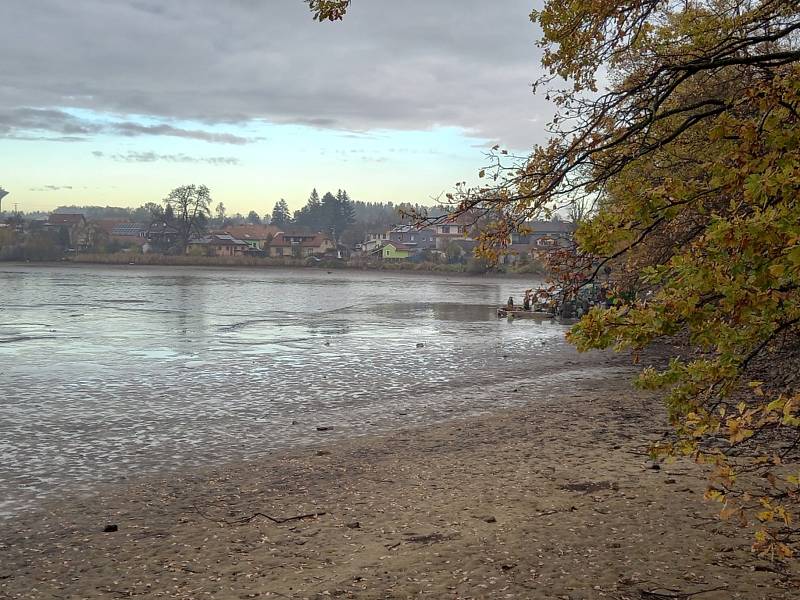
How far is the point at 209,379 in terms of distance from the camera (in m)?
18.8

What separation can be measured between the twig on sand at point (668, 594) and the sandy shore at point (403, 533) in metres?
0.02

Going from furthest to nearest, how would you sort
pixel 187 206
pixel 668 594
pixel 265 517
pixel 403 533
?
pixel 187 206 < pixel 265 517 < pixel 403 533 < pixel 668 594

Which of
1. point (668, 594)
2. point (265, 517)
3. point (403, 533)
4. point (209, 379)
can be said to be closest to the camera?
point (668, 594)

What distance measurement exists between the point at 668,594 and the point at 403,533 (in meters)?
2.81

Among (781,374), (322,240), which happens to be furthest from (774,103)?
(322,240)

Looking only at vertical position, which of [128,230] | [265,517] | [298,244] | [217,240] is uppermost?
[128,230]

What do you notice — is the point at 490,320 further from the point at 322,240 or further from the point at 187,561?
the point at 322,240

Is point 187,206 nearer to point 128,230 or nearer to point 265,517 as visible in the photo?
point 128,230

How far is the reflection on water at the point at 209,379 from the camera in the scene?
1190 cm

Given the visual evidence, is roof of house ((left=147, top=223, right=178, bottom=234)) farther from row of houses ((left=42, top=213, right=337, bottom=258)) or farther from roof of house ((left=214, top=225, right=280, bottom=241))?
roof of house ((left=214, top=225, right=280, bottom=241))

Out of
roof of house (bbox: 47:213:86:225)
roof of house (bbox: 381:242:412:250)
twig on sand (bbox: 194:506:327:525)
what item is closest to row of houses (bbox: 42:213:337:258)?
roof of house (bbox: 47:213:86:225)

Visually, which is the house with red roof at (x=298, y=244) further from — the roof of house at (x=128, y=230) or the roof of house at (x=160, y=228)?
the roof of house at (x=128, y=230)

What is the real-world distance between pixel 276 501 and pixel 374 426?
4.50 m

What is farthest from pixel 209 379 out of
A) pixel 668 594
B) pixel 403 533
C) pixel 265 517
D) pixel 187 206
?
pixel 187 206
